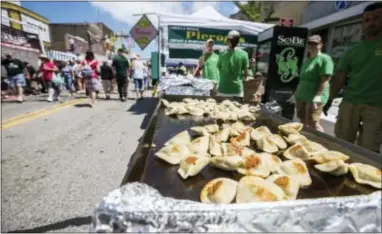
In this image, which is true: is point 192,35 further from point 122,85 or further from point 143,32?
point 122,85

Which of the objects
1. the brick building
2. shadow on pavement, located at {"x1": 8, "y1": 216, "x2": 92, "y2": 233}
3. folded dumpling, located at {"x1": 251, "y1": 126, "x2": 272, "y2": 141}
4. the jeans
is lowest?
shadow on pavement, located at {"x1": 8, "y1": 216, "x2": 92, "y2": 233}

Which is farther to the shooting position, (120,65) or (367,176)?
(120,65)

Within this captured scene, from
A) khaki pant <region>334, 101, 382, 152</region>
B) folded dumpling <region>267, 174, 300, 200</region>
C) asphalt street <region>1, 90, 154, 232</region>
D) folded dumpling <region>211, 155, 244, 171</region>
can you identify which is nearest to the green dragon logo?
khaki pant <region>334, 101, 382, 152</region>

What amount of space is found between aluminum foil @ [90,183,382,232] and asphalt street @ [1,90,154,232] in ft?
5.22

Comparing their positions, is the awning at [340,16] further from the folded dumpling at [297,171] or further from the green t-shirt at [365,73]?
the folded dumpling at [297,171]

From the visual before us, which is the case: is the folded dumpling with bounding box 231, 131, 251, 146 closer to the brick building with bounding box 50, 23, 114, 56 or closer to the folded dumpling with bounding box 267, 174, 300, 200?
the folded dumpling with bounding box 267, 174, 300, 200

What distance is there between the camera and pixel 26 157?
356cm

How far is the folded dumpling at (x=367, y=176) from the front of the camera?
1.05m

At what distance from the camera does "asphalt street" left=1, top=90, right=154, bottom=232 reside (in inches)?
85.5

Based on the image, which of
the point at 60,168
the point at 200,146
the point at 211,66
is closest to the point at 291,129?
the point at 200,146

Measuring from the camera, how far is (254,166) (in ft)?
3.89

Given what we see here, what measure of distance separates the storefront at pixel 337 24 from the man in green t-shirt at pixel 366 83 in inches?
214

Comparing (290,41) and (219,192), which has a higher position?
(290,41)

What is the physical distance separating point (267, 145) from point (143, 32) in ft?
30.0
